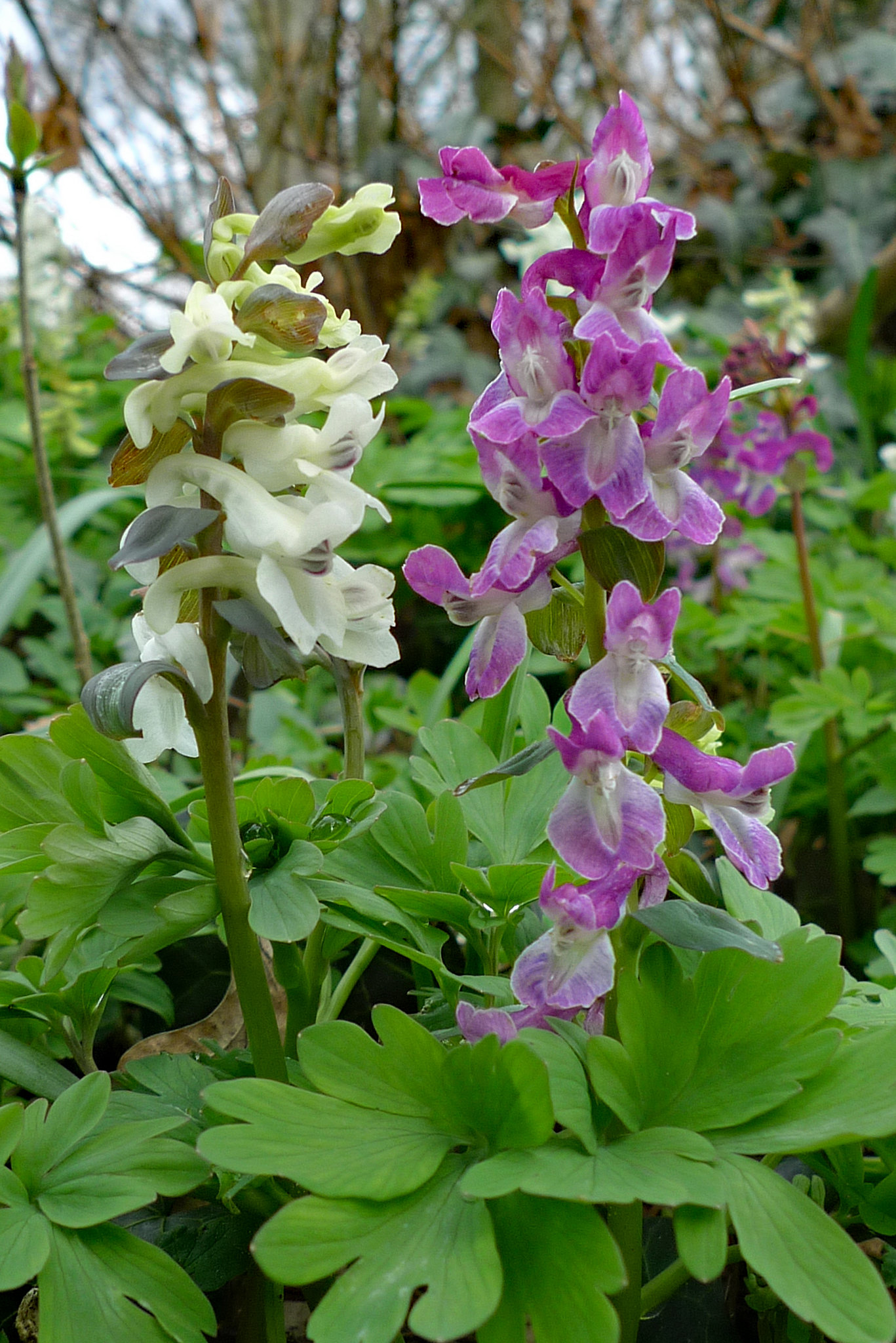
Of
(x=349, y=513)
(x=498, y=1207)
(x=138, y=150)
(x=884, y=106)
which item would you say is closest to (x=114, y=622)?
(x=349, y=513)

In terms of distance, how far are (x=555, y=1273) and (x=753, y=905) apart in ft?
1.16

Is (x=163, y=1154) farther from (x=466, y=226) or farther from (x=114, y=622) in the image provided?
(x=466, y=226)

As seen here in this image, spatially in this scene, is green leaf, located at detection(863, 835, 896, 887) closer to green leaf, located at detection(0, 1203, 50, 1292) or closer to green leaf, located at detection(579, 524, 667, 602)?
green leaf, located at detection(579, 524, 667, 602)

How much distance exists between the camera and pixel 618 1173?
54cm

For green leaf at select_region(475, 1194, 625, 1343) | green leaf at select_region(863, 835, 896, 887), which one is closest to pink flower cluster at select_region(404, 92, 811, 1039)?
green leaf at select_region(475, 1194, 625, 1343)

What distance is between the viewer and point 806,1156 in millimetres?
687

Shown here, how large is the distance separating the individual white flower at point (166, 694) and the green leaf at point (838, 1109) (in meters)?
0.44

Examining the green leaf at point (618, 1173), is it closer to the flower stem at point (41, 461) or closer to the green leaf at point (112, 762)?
the green leaf at point (112, 762)

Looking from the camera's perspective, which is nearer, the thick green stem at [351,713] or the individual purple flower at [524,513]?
the individual purple flower at [524,513]

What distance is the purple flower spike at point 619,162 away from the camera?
0.63m

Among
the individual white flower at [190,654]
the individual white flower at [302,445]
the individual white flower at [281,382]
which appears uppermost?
the individual white flower at [281,382]

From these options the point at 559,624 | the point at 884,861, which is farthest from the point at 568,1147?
the point at 884,861

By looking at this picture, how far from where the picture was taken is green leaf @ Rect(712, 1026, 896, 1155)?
0.55 meters

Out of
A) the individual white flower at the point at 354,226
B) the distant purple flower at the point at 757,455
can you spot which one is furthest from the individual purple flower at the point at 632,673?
the distant purple flower at the point at 757,455
